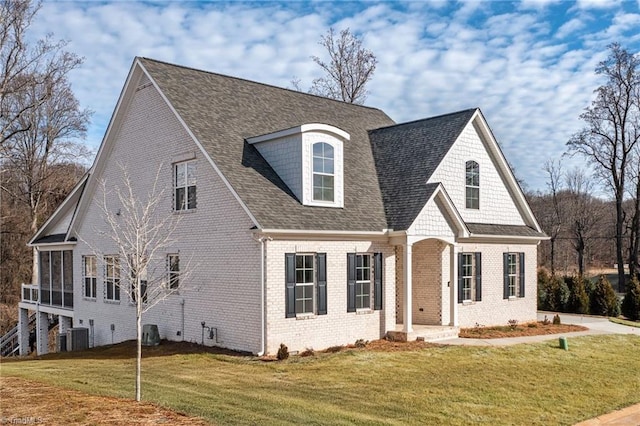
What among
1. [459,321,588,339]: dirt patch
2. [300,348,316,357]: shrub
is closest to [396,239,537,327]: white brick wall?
[459,321,588,339]: dirt patch

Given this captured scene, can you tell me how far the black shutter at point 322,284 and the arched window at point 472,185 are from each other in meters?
7.32

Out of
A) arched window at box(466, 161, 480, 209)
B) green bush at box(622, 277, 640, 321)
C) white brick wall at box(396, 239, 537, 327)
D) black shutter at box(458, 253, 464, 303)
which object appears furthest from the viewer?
green bush at box(622, 277, 640, 321)

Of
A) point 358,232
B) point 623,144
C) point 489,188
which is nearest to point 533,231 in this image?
point 489,188

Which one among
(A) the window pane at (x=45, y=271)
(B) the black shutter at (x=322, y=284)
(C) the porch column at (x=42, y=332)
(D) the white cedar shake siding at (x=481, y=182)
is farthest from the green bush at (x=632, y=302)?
(C) the porch column at (x=42, y=332)

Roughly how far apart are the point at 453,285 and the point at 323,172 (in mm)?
5924

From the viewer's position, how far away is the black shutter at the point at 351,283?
16734mm

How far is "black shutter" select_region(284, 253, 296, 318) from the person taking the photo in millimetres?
15296

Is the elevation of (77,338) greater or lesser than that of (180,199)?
lesser

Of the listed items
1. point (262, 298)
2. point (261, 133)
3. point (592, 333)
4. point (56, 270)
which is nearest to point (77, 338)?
point (56, 270)

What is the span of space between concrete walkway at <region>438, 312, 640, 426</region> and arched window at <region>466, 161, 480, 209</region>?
5.10m

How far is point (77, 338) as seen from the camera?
21.8 meters

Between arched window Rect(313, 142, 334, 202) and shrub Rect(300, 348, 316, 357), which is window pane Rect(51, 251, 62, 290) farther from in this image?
shrub Rect(300, 348, 316, 357)

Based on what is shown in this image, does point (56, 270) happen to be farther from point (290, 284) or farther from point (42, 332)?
point (290, 284)

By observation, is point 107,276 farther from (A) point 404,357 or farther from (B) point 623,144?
(B) point 623,144
